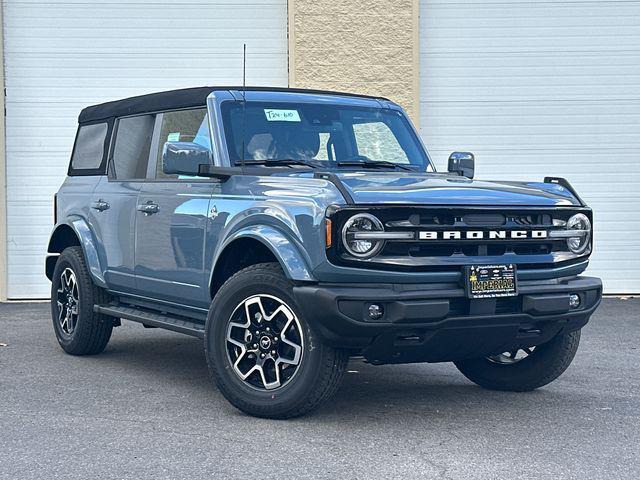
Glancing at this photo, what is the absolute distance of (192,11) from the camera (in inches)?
528

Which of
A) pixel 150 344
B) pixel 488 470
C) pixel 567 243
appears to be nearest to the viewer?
pixel 488 470

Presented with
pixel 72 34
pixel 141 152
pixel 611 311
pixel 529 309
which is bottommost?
pixel 611 311

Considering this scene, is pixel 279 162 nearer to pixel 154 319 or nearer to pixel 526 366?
pixel 154 319

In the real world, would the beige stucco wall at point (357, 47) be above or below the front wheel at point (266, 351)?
above

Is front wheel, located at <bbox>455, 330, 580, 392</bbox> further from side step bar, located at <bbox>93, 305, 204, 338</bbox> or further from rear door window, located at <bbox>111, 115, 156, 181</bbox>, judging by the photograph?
rear door window, located at <bbox>111, 115, 156, 181</bbox>

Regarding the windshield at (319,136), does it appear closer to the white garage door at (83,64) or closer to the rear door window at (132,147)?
the rear door window at (132,147)

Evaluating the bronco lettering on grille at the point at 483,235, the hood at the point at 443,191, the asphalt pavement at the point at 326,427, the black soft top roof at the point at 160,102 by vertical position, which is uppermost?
the black soft top roof at the point at 160,102

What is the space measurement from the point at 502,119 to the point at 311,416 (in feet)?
27.0

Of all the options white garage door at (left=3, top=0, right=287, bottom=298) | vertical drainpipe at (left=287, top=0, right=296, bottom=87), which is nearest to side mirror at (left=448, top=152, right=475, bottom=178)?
vertical drainpipe at (left=287, top=0, right=296, bottom=87)

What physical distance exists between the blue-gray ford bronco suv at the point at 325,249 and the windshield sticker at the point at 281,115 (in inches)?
0.4

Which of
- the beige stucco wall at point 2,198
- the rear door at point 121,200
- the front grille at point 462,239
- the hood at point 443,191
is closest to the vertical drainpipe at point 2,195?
the beige stucco wall at point 2,198

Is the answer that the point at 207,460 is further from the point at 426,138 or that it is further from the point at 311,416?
the point at 426,138

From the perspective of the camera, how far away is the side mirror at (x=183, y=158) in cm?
646

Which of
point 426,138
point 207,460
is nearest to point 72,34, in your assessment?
point 426,138
